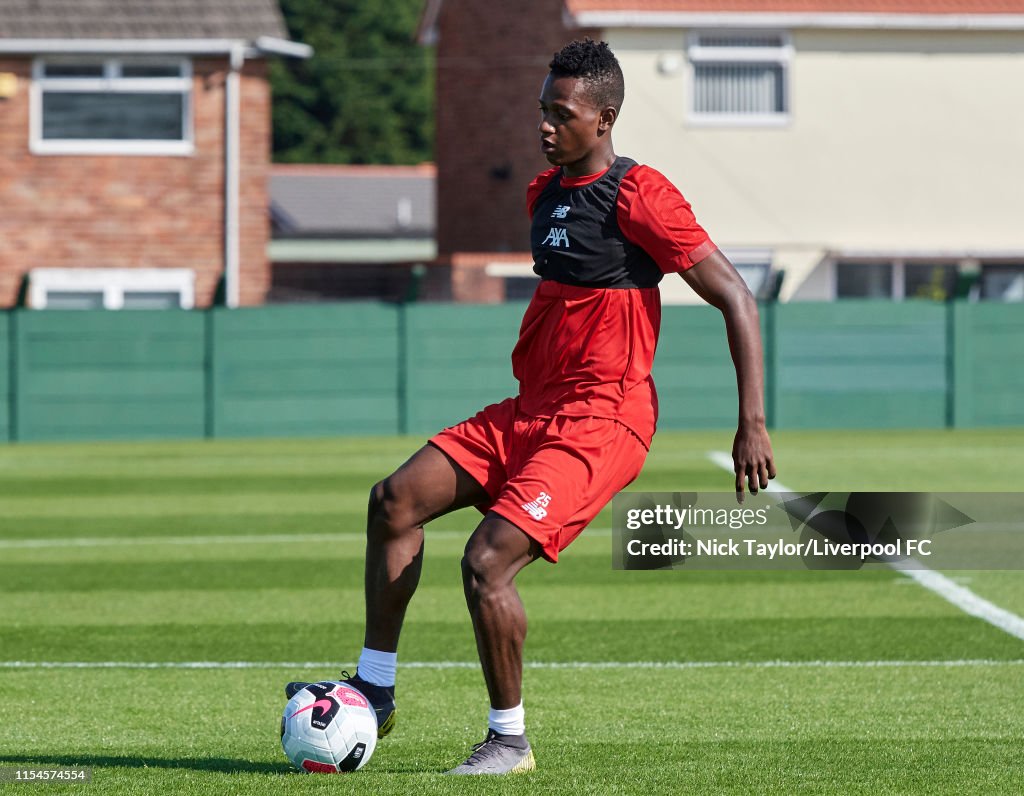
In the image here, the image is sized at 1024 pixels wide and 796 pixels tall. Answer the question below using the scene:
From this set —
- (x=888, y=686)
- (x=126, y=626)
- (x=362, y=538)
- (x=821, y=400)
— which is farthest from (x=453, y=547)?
(x=821, y=400)

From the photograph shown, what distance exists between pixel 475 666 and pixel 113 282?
20524mm

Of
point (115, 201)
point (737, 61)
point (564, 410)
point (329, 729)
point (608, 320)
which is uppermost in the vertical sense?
point (737, 61)

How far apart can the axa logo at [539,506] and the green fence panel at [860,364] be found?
59.4 feet

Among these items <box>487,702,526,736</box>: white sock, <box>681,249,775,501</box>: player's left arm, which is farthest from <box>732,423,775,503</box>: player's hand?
<box>487,702,526,736</box>: white sock

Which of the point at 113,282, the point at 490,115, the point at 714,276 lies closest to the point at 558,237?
the point at 714,276

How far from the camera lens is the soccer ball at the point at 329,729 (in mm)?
5793

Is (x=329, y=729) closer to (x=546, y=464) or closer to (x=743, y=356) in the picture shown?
(x=546, y=464)

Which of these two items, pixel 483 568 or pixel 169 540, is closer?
pixel 483 568

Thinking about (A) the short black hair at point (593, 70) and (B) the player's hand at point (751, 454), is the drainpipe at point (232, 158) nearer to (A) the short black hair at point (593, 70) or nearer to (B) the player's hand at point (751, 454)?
(A) the short black hair at point (593, 70)

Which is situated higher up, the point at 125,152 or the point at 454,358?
the point at 125,152

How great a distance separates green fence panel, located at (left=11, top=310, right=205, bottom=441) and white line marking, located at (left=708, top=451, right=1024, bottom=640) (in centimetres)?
1281

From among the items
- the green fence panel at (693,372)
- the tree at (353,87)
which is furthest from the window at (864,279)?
the tree at (353,87)

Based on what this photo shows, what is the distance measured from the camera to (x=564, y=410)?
5.82 m

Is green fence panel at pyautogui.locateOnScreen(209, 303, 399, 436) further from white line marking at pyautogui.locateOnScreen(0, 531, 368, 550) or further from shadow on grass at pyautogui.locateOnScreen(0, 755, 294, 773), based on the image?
shadow on grass at pyautogui.locateOnScreen(0, 755, 294, 773)
